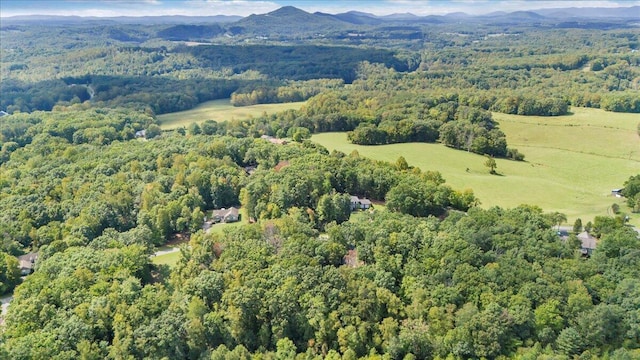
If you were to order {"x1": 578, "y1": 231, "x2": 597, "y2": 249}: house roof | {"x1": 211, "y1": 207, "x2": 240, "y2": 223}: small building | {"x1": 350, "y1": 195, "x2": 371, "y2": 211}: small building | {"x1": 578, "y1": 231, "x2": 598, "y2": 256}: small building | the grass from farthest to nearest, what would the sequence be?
{"x1": 211, "y1": 207, "x2": 240, "y2": 223}: small building → {"x1": 350, "y1": 195, "x2": 371, "y2": 211}: small building → the grass → {"x1": 578, "y1": 231, "x2": 597, "y2": 249}: house roof → {"x1": 578, "y1": 231, "x2": 598, "y2": 256}: small building

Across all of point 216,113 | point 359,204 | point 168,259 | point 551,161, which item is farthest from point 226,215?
point 216,113

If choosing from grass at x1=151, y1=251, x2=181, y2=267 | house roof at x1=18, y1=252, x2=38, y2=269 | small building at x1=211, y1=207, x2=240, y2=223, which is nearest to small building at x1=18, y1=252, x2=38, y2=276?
house roof at x1=18, y1=252, x2=38, y2=269

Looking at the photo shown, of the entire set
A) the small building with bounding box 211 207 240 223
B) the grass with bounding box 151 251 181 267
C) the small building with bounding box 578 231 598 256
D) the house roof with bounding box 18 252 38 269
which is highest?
the small building with bounding box 578 231 598 256

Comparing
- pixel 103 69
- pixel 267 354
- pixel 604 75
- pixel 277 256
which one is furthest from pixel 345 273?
Answer: pixel 103 69

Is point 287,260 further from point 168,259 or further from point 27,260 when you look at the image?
point 27,260

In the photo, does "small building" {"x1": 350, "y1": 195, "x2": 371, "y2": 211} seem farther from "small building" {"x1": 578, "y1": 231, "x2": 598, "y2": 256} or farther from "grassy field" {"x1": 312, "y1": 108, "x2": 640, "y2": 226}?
"small building" {"x1": 578, "y1": 231, "x2": 598, "y2": 256}

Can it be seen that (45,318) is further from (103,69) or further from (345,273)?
(103,69)
